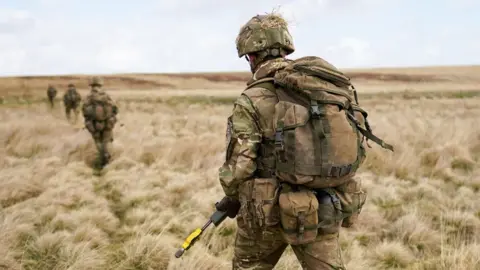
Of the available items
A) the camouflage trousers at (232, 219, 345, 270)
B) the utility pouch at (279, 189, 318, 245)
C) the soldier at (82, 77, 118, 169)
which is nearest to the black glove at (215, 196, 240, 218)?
the camouflage trousers at (232, 219, 345, 270)

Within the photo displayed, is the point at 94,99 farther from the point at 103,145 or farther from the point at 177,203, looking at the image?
the point at 177,203

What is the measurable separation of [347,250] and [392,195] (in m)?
2.14

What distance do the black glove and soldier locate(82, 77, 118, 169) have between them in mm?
6330

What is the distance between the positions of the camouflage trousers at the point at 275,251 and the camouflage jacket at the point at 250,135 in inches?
15.2

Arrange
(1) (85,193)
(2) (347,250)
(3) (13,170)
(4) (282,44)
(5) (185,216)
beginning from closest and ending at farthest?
1. (4) (282,44)
2. (2) (347,250)
3. (5) (185,216)
4. (1) (85,193)
5. (3) (13,170)

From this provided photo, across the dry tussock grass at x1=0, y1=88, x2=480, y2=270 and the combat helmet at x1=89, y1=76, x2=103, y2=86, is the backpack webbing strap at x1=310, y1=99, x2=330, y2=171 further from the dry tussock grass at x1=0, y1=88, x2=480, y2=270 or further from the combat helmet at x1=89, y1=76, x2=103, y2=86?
the combat helmet at x1=89, y1=76, x2=103, y2=86

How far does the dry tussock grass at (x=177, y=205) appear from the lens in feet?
12.9

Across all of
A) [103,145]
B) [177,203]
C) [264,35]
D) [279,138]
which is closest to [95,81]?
[103,145]

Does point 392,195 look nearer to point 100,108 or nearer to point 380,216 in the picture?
point 380,216

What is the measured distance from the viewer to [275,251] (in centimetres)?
295

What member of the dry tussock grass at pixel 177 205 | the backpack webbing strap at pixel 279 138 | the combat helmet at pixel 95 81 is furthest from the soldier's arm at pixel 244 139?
the combat helmet at pixel 95 81

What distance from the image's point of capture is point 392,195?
616cm

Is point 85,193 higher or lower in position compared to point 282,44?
lower

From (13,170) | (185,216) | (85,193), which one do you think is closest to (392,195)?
(185,216)
